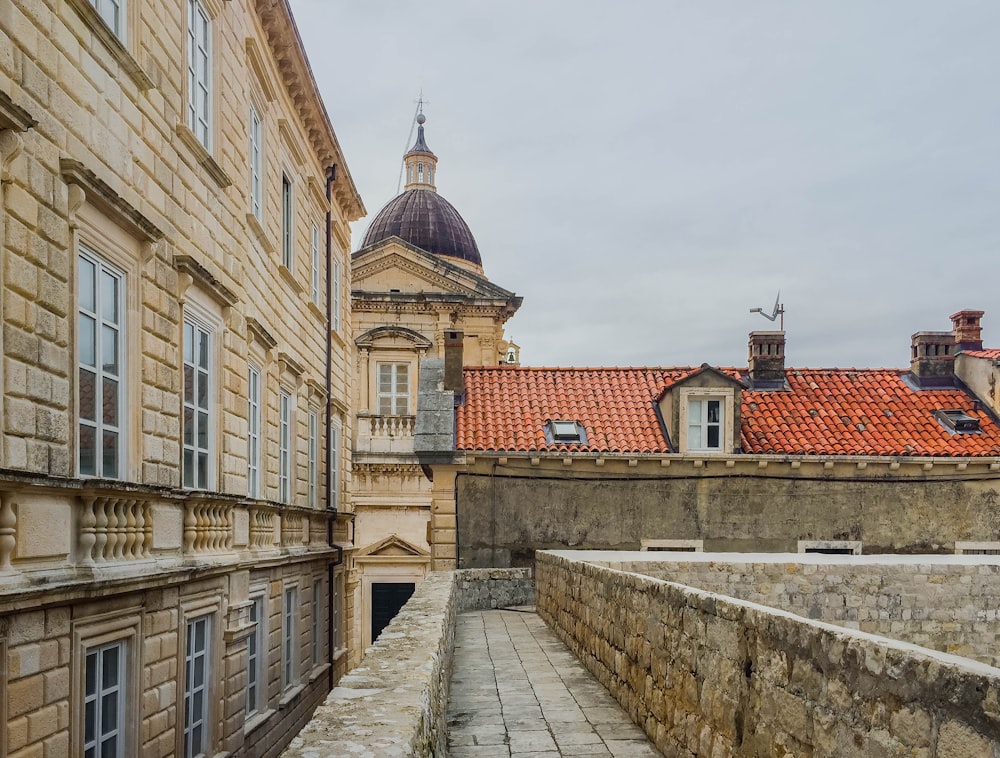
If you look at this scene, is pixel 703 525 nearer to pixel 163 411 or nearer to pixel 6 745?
pixel 163 411

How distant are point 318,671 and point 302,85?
1033cm

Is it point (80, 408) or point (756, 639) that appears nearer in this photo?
point (756, 639)

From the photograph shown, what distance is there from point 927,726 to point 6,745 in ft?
17.5

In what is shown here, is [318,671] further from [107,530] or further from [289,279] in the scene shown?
[107,530]

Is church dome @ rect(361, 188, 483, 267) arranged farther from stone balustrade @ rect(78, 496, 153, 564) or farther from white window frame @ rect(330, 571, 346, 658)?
stone balustrade @ rect(78, 496, 153, 564)

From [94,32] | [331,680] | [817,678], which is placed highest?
[94,32]

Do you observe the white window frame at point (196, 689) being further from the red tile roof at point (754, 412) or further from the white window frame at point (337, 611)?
the red tile roof at point (754, 412)

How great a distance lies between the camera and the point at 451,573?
15758 mm

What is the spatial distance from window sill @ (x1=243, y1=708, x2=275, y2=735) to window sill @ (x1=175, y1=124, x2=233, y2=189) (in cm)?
671

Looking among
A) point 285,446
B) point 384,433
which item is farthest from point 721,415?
point 384,433

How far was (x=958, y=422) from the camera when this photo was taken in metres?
20.1

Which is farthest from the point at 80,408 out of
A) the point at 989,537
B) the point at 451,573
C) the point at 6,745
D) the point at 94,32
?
the point at 989,537

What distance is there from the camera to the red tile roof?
62.6 feet

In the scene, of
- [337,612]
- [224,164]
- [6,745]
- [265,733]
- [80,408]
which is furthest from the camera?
[337,612]
